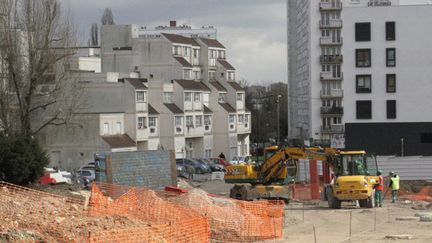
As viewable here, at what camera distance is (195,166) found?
213 feet

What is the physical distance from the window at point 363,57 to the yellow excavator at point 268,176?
1840 inches

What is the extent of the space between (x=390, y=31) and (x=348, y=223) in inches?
2219

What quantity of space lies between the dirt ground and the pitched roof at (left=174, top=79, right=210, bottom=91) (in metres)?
46.9

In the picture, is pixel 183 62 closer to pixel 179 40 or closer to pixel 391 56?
pixel 179 40

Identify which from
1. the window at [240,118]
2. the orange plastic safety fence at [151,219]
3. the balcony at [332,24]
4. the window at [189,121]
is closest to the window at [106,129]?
the window at [189,121]

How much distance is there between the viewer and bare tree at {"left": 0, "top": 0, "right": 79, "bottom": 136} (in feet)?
148

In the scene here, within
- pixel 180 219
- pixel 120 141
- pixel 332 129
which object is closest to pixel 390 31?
pixel 332 129

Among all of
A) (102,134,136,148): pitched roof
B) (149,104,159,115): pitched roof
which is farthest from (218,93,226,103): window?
(102,134,136,148): pitched roof

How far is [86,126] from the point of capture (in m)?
68.9

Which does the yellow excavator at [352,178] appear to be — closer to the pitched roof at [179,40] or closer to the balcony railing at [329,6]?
the pitched roof at [179,40]

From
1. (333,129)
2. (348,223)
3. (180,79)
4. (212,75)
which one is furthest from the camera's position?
(212,75)

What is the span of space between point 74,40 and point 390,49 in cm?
4336

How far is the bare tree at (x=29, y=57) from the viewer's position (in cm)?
4497

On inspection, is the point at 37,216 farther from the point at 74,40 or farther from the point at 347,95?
the point at 347,95
